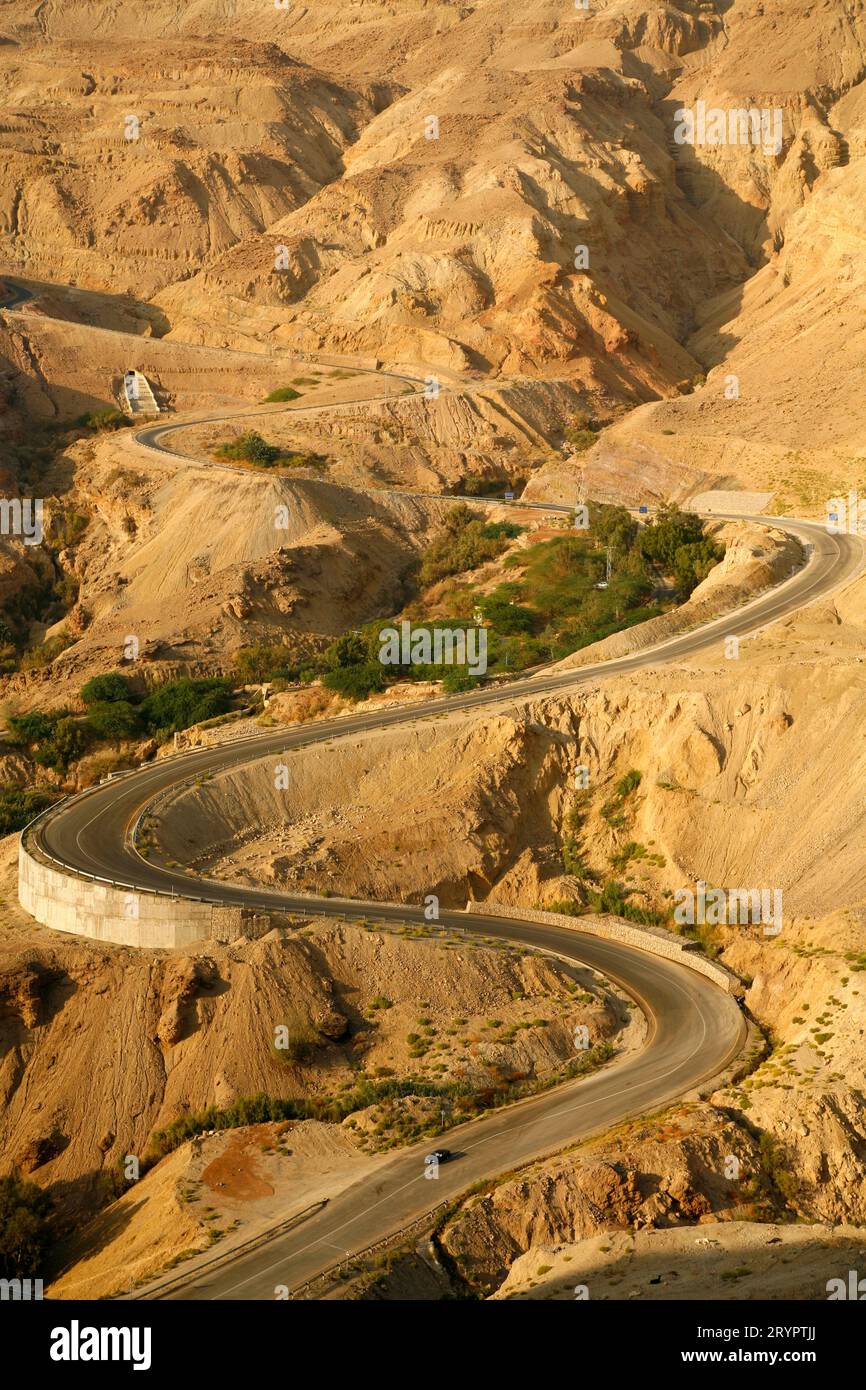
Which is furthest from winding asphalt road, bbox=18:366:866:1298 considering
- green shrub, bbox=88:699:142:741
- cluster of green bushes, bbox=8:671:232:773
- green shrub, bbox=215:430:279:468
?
green shrub, bbox=215:430:279:468

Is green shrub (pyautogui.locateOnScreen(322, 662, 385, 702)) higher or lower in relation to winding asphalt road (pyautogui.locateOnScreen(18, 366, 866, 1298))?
higher

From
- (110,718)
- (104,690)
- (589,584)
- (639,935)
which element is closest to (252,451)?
(589,584)

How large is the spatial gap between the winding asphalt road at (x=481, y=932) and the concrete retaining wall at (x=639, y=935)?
337mm

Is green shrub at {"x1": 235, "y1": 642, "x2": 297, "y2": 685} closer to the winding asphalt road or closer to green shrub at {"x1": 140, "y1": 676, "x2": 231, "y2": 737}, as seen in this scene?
green shrub at {"x1": 140, "y1": 676, "x2": 231, "y2": 737}

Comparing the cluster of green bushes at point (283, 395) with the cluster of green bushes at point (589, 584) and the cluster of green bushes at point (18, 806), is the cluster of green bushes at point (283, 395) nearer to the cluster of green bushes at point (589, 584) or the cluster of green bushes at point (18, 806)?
the cluster of green bushes at point (589, 584)

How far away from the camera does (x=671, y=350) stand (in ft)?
274

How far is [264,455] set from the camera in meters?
68.6

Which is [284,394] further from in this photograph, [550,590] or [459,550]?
[550,590]

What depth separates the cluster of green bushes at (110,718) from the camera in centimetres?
5056

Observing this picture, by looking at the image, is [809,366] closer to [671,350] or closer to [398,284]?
[671,350]

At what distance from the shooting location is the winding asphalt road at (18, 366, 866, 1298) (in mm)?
24844

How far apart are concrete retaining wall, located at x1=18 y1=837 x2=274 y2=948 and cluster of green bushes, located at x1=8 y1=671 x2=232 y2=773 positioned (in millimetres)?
14832

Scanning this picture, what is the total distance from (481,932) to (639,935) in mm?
3772

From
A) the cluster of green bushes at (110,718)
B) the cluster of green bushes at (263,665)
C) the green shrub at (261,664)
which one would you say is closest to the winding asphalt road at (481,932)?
the cluster of green bushes at (110,718)
